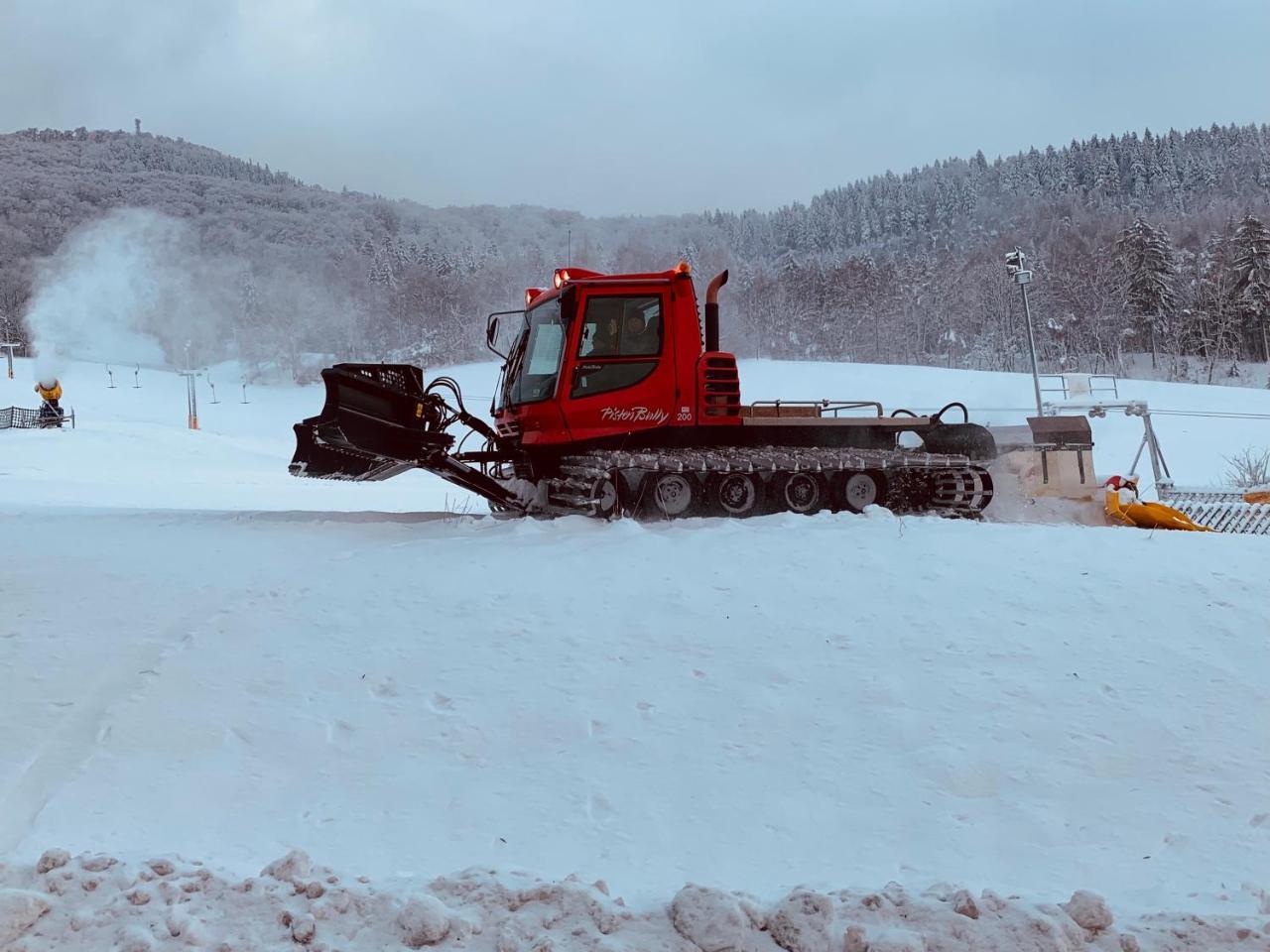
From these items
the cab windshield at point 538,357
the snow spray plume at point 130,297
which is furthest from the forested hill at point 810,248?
the cab windshield at point 538,357

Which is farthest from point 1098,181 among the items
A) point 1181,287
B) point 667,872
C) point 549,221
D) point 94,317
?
point 667,872

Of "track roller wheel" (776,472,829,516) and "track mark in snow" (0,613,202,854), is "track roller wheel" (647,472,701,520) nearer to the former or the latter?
"track roller wheel" (776,472,829,516)

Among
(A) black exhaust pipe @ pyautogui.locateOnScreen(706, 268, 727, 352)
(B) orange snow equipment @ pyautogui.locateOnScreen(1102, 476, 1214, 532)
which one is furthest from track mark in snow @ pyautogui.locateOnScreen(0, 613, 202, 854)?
(B) orange snow equipment @ pyautogui.locateOnScreen(1102, 476, 1214, 532)

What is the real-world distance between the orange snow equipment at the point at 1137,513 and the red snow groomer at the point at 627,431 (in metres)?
2.77

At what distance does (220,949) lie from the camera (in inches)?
106

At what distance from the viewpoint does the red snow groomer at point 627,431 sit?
9.07 meters

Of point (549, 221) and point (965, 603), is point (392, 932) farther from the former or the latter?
point (549, 221)

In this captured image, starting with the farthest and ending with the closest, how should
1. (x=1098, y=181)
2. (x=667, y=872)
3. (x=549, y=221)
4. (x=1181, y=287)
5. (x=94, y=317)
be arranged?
(x=549, y=221), (x=1098, y=181), (x=1181, y=287), (x=94, y=317), (x=667, y=872)

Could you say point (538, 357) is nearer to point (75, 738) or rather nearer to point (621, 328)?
point (621, 328)

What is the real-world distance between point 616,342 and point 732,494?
1932 millimetres

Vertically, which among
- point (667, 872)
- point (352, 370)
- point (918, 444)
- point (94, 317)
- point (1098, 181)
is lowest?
point (667, 872)

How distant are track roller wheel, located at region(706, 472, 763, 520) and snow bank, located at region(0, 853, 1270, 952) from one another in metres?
6.37

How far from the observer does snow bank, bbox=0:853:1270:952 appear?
2740 mm

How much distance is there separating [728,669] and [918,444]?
256 inches
